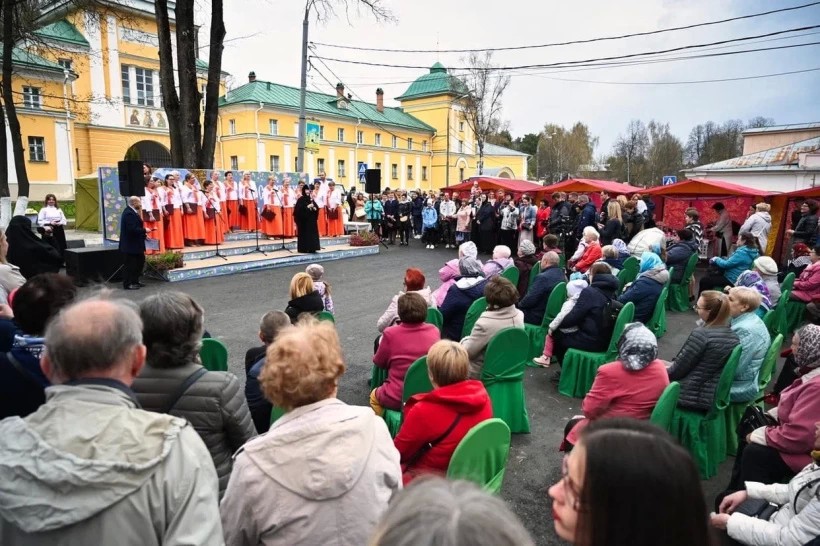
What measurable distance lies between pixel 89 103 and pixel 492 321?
32.4 meters

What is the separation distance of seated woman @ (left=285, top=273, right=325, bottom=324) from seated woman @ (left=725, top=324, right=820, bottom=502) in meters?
3.17

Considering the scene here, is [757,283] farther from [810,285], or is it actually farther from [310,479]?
[310,479]

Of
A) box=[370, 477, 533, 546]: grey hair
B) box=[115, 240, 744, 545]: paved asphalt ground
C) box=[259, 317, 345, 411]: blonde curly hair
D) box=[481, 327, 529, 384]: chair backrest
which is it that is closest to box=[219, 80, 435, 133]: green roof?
box=[115, 240, 744, 545]: paved asphalt ground

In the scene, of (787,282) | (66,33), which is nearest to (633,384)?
(787,282)

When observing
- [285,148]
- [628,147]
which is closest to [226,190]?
[285,148]

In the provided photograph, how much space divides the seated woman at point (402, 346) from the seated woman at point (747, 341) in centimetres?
230

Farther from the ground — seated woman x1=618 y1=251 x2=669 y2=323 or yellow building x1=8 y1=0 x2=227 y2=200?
yellow building x1=8 y1=0 x2=227 y2=200

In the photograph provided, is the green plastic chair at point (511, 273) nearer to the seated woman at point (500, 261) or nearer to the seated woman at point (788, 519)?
the seated woman at point (500, 261)

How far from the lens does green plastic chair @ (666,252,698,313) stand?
329 inches

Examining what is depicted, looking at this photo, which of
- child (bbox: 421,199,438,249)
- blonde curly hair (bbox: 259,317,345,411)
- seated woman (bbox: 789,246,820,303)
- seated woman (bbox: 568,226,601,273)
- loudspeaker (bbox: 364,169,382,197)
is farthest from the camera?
child (bbox: 421,199,438,249)

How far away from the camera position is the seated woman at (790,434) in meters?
2.64

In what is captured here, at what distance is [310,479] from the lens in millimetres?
1560

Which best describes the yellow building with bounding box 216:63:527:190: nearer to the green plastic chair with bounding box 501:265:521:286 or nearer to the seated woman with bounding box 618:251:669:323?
the green plastic chair with bounding box 501:265:521:286

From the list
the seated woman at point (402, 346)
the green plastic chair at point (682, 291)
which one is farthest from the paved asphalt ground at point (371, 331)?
the seated woman at point (402, 346)
